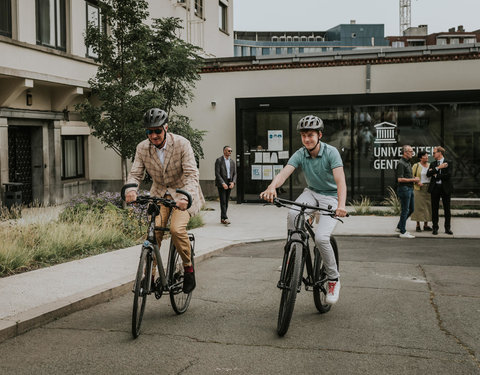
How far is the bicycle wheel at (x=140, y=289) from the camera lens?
16.1 ft

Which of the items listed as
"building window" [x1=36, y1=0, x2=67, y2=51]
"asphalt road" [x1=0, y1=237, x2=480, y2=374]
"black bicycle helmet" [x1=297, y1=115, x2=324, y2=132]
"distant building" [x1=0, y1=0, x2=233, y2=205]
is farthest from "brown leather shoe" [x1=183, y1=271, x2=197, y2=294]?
"building window" [x1=36, y1=0, x2=67, y2=51]

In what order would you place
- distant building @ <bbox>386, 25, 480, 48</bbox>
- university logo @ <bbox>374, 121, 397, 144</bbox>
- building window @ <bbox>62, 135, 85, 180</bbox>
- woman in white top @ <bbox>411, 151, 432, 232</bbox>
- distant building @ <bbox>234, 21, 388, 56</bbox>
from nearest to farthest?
woman in white top @ <bbox>411, 151, 432, 232</bbox> → university logo @ <bbox>374, 121, 397, 144</bbox> → building window @ <bbox>62, 135, 85, 180</bbox> → distant building @ <bbox>386, 25, 480, 48</bbox> → distant building @ <bbox>234, 21, 388, 56</bbox>

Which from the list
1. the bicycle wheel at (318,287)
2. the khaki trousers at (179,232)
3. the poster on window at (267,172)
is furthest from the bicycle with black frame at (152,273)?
the poster on window at (267,172)

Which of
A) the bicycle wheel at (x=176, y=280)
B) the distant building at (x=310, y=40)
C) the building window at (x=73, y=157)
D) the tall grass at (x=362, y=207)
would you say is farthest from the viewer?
the distant building at (x=310, y=40)

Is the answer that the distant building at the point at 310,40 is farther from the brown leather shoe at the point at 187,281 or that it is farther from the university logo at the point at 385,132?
the brown leather shoe at the point at 187,281

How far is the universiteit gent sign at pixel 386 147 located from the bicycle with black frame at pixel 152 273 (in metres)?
13.5

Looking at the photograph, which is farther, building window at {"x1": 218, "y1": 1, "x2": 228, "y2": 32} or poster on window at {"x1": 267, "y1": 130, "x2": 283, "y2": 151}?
building window at {"x1": 218, "y1": 1, "x2": 228, "y2": 32}

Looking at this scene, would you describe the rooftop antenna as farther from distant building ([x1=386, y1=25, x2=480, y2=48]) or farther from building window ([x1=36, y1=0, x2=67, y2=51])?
building window ([x1=36, y1=0, x2=67, y2=51])

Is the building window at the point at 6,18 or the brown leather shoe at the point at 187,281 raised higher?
the building window at the point at 6,18

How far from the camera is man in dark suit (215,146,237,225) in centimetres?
1395

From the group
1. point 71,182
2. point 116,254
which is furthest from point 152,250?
point 71,182

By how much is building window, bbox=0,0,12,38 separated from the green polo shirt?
12.2 m

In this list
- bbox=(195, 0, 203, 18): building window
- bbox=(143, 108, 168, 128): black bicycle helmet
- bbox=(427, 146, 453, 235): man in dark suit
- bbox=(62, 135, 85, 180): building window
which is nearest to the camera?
bbox=(143, 108, 168, 128): black bicycle helmet

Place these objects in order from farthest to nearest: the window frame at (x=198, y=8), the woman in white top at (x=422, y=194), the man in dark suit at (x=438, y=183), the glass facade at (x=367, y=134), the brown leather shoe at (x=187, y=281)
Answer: the window frame at (x=198, y=8) < the glass facade at (x=367, y=134) < the woman in white top at (x=422, y=194) < the man in dark suit at (x=438, y=183) < the brown leather shoe at (x=187, y=281)
